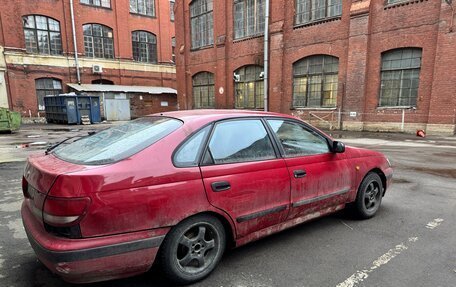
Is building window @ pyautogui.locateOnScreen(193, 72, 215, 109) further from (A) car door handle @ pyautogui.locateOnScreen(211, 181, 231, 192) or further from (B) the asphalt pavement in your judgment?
(A) car door handle @ pyautogui.locateOnScreen(211, 181, 231, 192)

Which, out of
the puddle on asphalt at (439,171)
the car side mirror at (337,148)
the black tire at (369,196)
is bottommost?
the puddle on asphalt at (439,171)

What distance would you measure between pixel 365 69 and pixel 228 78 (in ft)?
31.9

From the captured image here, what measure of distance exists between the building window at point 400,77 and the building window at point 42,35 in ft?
84.0

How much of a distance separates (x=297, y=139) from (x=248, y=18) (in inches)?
733

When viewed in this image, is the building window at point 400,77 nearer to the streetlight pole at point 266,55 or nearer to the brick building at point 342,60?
the brick building at point 342,60

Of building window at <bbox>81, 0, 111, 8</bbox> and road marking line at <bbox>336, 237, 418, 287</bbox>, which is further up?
building window at <bbox>81, 0, 111, 8</bbox>

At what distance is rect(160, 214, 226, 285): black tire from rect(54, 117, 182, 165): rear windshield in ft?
2.53

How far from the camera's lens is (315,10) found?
17.0 metres

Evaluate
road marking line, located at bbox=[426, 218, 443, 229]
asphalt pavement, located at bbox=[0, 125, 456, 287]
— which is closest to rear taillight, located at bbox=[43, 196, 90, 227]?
asphalt pavement, located at bbox=[0, 125, 456, 287]

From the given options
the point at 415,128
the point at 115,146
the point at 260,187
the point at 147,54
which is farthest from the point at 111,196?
the point at 147,54

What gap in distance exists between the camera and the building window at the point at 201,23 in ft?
75.4

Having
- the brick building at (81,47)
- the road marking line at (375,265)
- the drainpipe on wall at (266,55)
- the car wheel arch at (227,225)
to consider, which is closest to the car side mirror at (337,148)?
the road marking line at (375,265)

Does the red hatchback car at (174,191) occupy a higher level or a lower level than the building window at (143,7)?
lower

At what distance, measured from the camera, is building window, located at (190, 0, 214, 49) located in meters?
23.0
